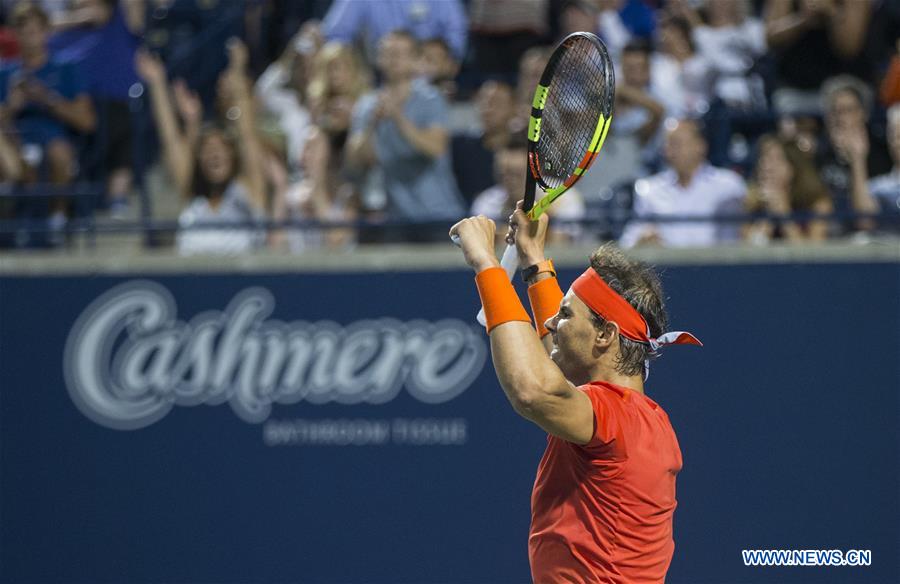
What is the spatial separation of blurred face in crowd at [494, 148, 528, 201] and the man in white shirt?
58cm

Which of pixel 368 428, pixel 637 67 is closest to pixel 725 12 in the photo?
pixel 637 67

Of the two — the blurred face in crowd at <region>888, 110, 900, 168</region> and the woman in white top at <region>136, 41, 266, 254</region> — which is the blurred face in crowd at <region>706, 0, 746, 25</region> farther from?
the woman in white top at <region>136, 41, 266, 254</region>

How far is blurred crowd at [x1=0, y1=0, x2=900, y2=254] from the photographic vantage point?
7.16 meters

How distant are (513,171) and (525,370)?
3.81 metres

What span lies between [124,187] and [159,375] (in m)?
2.05

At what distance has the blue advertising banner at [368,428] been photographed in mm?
6617

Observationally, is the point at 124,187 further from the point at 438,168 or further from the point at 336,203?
the point at 438,168

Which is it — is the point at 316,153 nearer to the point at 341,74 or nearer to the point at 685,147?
the point at 341,74

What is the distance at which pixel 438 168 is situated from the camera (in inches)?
296

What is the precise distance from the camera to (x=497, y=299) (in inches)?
137

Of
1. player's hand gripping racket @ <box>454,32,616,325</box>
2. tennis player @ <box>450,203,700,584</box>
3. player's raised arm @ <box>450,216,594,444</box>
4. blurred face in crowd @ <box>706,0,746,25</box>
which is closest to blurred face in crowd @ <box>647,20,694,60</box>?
blurred face in crowd @ <box>706,0,746,25</box>

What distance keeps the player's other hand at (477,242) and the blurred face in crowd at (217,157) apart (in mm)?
4390

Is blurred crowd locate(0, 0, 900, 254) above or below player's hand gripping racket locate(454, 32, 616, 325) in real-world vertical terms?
above

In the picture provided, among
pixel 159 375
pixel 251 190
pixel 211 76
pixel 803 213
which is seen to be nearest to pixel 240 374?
pixel 159 375
